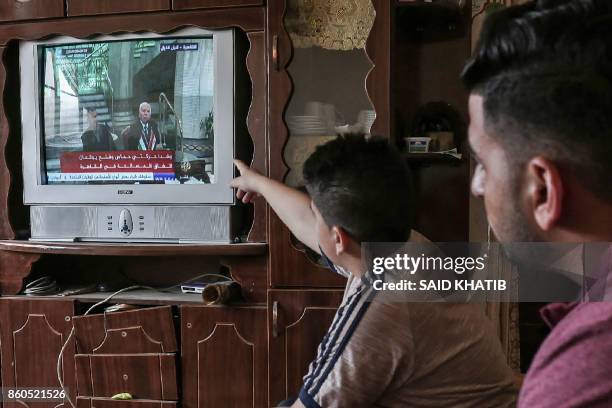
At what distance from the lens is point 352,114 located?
6.15 feet

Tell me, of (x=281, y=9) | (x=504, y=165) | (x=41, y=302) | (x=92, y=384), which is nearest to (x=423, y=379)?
(x=504, y=165)

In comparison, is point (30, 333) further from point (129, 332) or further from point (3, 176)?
point (3, 176)

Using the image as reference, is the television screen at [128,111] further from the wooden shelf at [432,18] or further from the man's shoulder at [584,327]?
the man's shoulder at [584,327]

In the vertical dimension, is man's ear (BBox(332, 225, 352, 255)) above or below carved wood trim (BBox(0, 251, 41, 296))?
above

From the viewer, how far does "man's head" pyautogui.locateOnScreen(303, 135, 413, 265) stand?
1.10 meters

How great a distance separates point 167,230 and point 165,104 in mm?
422

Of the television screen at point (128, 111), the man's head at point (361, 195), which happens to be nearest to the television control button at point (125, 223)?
the television screen at point (128, 111)

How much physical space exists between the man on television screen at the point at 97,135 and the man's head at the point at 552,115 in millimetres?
1661

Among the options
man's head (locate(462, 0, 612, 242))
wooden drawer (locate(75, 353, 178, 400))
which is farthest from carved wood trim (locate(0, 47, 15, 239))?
man's head (locate(462, 0, 612, 242))

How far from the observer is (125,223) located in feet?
6.64

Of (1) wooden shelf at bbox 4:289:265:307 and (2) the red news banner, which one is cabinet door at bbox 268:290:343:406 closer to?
(1) wooden shelf at bbox 4:289:265:307

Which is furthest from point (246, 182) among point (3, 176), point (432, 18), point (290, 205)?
point (3, 176)

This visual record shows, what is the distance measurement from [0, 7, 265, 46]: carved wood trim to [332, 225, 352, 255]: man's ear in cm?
99

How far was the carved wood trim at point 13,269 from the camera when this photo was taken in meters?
2.09
